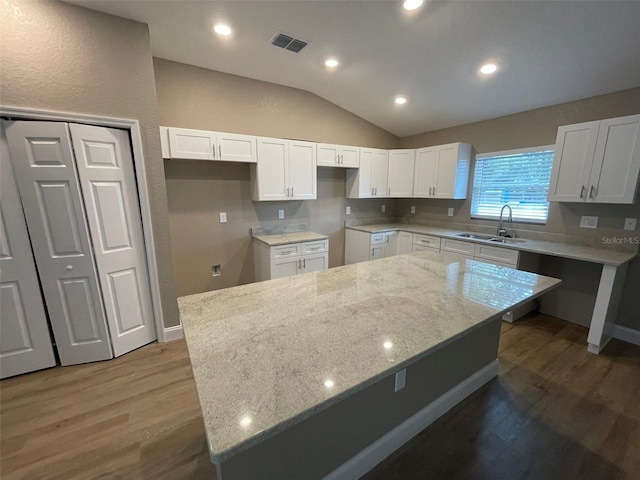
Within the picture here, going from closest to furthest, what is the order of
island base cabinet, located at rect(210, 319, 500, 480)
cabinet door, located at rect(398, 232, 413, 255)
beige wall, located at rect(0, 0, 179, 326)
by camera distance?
1. island base cabinet, located at rect(210, 319, 500, 480)
2. beige wall, located at rect(0, 0, 179, 326)
3. cabinet door, located at rect(398, 232, 413, 255)

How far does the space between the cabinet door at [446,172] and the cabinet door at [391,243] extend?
870mm

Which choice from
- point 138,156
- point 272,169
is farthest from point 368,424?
point 272,169

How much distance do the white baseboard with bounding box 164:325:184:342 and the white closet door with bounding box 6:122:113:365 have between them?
46cm

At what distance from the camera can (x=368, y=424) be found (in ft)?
4.69

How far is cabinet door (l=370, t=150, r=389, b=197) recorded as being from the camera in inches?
168

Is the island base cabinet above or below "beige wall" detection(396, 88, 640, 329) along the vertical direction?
below

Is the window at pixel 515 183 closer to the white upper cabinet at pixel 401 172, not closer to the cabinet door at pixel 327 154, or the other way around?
the white upper cabinet at pixel 401 172

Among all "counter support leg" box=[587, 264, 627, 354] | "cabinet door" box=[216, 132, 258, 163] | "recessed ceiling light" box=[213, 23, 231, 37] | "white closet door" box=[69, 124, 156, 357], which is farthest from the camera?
"cabinet door" box=[216, 132, 258, 163]

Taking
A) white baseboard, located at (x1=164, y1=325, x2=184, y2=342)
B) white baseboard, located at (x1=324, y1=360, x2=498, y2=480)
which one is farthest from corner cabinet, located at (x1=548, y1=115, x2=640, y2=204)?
white baseboard, located at (x1=164, y1=325, x2=184, y2=342)

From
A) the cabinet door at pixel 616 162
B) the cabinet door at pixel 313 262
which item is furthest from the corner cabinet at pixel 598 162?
the cabinet door at pixel 313 262

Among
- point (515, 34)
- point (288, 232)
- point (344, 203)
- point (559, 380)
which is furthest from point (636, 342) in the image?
point (288, 232)

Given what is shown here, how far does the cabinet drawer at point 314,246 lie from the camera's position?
348cm

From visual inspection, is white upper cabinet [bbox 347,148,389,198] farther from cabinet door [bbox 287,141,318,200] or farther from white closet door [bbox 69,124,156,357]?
white closet door [bbox 69,124,156,357]

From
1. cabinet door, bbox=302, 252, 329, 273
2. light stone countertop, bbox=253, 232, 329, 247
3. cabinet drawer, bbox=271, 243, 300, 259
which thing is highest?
light stone countertop, bbox=253, 232, 329, 247
